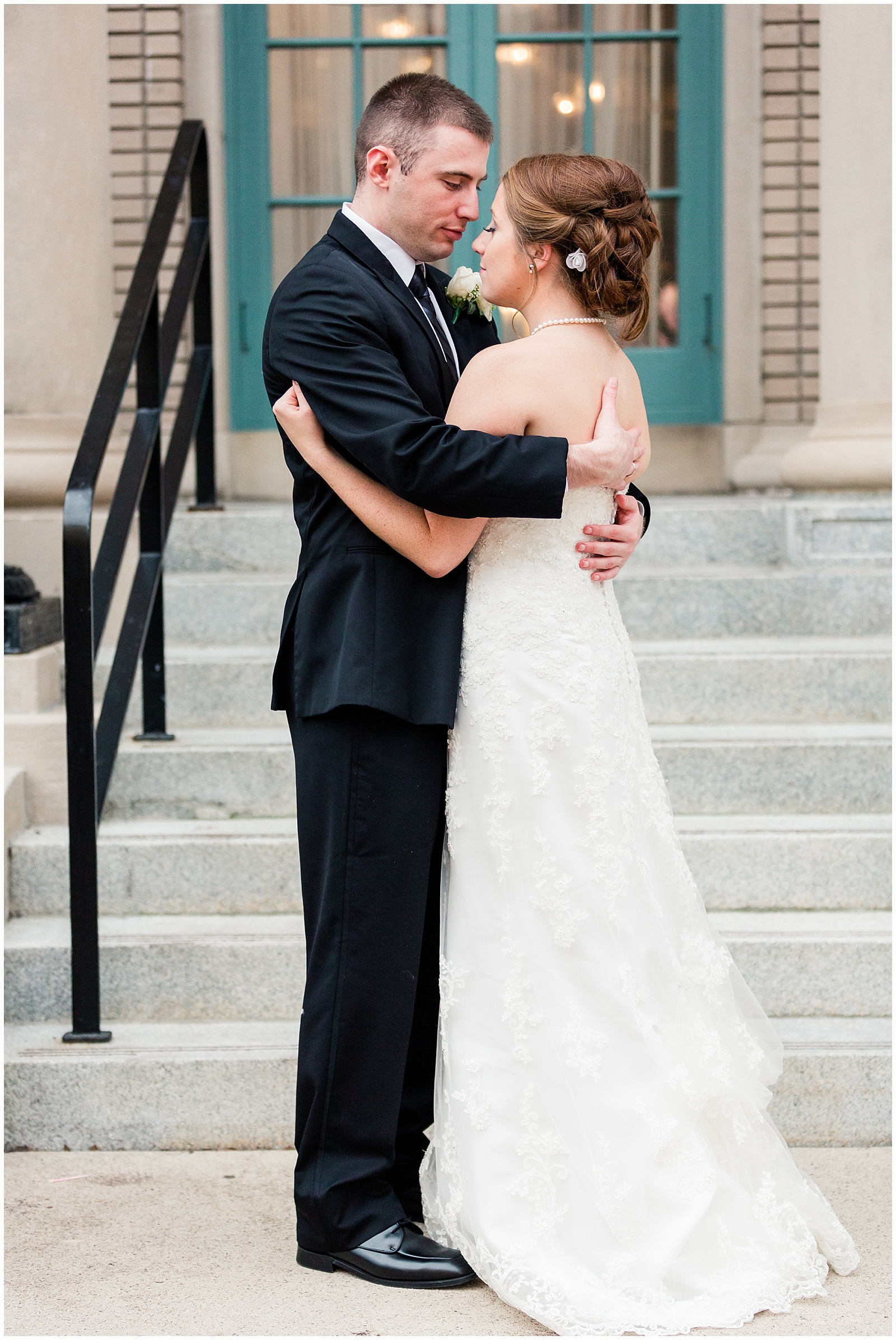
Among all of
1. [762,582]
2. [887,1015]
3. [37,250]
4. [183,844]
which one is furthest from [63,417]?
[887,1015]

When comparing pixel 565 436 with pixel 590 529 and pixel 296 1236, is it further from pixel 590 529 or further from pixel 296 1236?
pixel 296 1236

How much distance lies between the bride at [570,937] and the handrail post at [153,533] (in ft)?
5.23

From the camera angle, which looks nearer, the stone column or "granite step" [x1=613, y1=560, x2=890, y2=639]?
"granite step" [x1=613, y1=560, x2=890, y2=639]

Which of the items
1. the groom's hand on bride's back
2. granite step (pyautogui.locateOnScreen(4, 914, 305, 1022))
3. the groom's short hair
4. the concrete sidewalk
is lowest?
the concrete sidewalk

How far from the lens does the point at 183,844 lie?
3.70m

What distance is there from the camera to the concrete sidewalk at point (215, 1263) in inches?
97.6

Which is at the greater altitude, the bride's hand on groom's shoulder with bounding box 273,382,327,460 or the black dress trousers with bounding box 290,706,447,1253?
the bride's hand on groom's shoulder with bounding box 273,382,327,460

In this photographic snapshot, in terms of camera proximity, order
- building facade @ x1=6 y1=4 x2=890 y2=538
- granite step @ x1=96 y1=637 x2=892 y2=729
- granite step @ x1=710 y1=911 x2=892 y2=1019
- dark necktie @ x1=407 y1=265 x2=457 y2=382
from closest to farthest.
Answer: dark necktie @ x1=407 y1=265 x2=457 y2=382 → granite step @ x1=710 y1=911 x2=892 y2=1019 → granite step @ x1=96 y1=637 x2=892 y2=729 → building facade @ x1=6 y1=4 x2=890 y2=538

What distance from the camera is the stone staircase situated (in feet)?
10.6

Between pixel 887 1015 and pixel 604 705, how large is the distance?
142 cm

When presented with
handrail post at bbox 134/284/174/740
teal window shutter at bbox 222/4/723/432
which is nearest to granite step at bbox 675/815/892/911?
handrail post at bbox 134/284/174/740

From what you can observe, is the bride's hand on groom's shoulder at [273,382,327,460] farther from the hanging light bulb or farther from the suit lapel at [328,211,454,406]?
the hanging light bulb

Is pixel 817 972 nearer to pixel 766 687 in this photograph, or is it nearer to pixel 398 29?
pixel 766 687

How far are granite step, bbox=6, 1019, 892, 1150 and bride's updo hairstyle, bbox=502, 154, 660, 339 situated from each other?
1.83 meters
